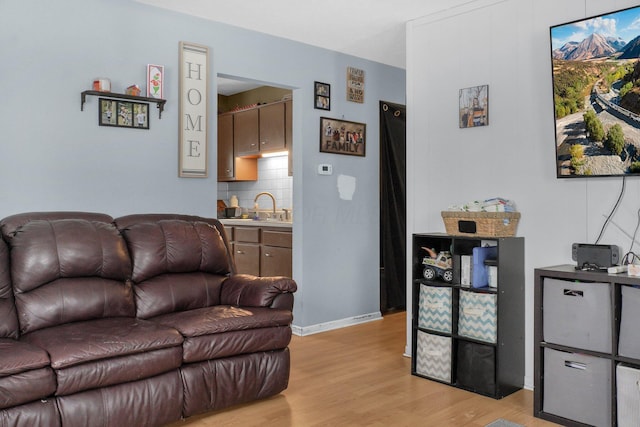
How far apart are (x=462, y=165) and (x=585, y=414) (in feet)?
5.82

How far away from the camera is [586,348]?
283 centimetres

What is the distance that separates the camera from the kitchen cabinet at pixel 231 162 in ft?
22.1

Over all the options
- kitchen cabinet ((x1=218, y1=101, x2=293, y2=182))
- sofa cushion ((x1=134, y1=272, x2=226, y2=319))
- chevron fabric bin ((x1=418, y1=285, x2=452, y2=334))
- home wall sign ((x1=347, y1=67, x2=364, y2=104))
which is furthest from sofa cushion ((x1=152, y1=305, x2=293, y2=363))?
kitchen cabinet ((x1=218, y1=101, x2=293, y2=182))

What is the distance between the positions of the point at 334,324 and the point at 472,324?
186 centimetres

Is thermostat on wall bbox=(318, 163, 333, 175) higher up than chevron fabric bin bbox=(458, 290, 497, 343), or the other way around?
thermostat on wall bbox=(318, 163, 333, 175)

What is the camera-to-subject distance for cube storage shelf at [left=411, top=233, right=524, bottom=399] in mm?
3303

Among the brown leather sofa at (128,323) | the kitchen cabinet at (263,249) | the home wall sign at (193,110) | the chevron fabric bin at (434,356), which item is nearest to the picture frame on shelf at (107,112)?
the home wall sign at (193,110)

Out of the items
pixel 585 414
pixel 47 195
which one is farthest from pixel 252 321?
pixel 585 414

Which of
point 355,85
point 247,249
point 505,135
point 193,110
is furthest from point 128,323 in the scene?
point 355,85

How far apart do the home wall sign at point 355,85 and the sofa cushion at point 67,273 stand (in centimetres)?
273

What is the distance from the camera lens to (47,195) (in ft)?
11.3

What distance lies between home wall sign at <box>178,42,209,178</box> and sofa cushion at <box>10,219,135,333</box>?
0.96m

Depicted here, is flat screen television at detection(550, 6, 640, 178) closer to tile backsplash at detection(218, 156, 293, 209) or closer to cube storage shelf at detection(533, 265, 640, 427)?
cube storage shelf at detection(533, 265, 640, 427)

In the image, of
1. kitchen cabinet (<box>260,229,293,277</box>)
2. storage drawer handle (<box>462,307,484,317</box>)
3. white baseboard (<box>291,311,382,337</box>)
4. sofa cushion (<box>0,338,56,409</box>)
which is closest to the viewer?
sofa cushion (<box>0,338,56,409</box>)
